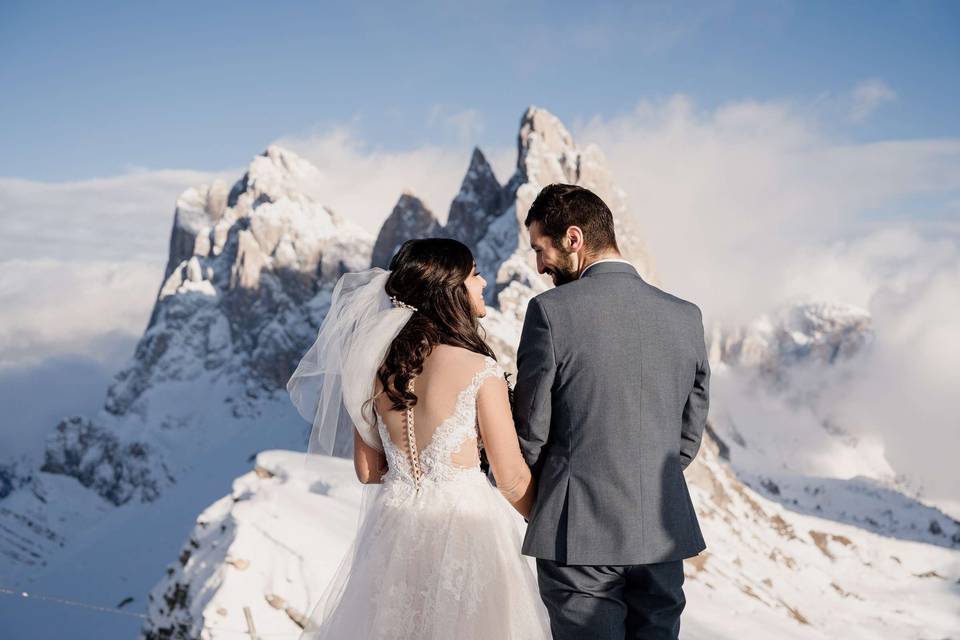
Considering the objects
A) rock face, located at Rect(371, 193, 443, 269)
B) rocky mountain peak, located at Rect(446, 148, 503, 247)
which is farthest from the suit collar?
rock face, located at Rect(371, 193, 443, 269)

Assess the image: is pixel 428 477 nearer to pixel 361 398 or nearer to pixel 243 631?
pixel 361 398

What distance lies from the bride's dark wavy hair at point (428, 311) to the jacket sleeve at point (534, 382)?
0.38 meters

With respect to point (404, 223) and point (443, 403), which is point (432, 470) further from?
point (404, 223)

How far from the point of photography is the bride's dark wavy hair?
14.0ft

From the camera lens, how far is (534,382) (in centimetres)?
388

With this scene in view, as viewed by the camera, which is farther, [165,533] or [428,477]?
[165,533]

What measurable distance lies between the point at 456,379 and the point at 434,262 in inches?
28.6

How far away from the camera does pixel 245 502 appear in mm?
13711

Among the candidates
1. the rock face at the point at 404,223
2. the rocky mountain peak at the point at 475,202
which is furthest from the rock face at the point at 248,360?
the rocky mountain peak at the point at 475,202

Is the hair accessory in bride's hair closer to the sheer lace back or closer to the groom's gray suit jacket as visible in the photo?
the sheer lace back

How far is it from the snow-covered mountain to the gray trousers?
24.9 feet

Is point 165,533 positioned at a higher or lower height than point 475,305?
lower

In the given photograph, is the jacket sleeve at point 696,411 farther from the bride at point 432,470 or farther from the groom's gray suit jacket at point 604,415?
the bride at point 432,470

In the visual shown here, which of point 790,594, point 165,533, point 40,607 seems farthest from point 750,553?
point 165,533
